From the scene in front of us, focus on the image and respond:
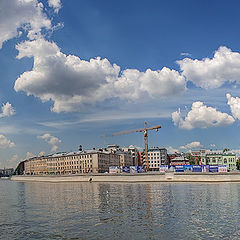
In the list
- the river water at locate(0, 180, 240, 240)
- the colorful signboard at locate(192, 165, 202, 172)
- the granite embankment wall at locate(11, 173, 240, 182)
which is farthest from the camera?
the colorful signboard at locate(192, 165, 202, 172)

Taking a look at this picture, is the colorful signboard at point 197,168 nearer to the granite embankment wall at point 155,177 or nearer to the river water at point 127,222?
the granite embankment wall at point 155,177

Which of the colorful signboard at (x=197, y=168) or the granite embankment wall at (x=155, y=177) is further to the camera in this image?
the colorful signboard at (x=197, y=168)

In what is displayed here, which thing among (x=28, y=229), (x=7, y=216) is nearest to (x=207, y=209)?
(x=28, y=229)

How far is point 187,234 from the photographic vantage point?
87.4 ft

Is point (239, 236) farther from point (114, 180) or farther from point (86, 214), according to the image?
point (114, 180)

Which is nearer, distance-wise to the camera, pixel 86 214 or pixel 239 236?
pixel 239 236

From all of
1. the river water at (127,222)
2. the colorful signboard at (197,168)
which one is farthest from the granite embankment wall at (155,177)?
the river water at (127,222)

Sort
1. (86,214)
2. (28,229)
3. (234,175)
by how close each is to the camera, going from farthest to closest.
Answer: (234,175)
(86,214)
(28,229)

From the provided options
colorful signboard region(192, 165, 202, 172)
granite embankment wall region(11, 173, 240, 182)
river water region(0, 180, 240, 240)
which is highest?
colorful signboard region(192, 165, 202, 172)

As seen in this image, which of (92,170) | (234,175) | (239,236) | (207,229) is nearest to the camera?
(239,236)

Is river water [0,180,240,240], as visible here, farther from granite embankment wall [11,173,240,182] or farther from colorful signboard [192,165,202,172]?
colorful signboard [192,165,202,172]

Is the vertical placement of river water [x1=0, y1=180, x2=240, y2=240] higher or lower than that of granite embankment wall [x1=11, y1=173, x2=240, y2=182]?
higher

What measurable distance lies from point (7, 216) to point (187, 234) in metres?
22.9

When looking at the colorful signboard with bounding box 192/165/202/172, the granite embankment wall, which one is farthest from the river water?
the colorful signboard with bounding box 192/165/202/172
